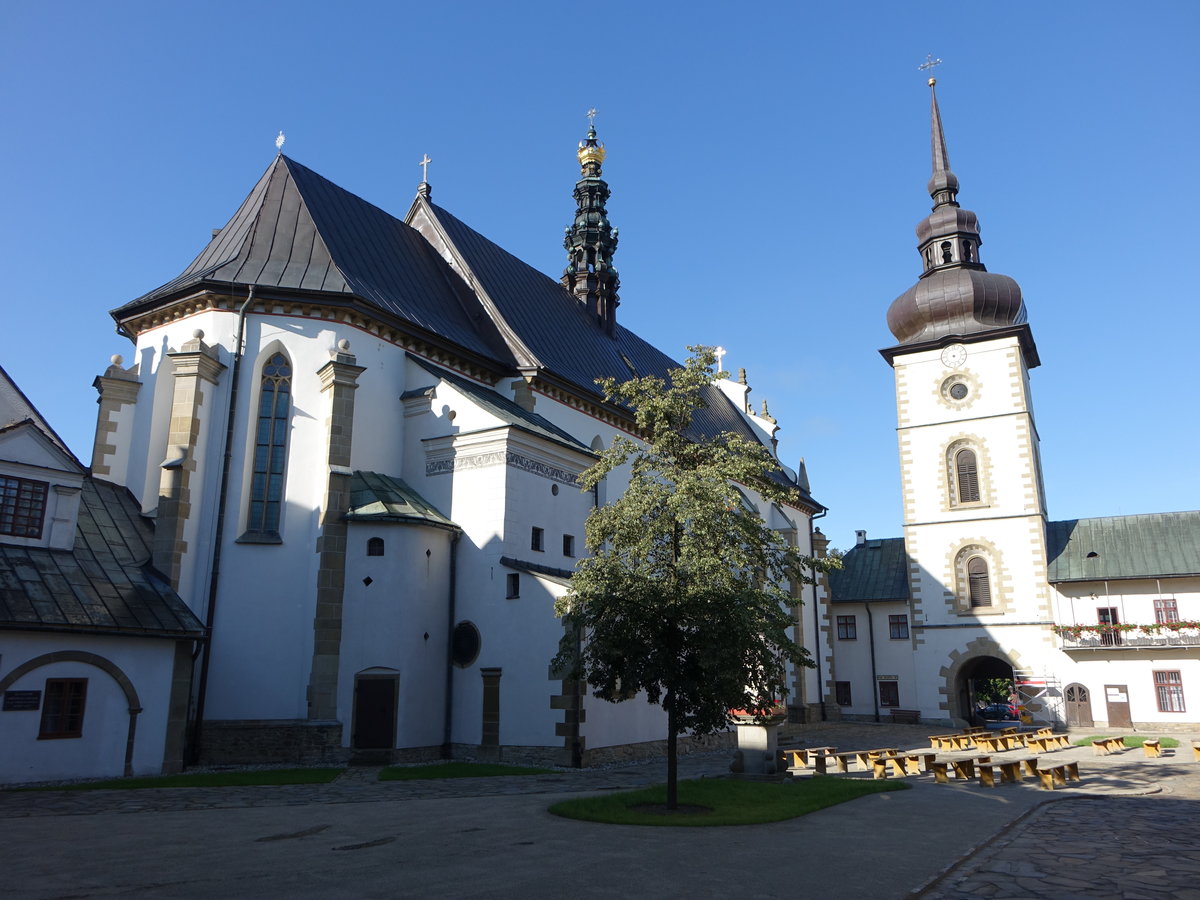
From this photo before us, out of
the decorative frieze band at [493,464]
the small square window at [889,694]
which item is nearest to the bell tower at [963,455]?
the small square window at [889,694]

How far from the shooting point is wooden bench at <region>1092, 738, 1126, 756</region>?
2328 centimetres

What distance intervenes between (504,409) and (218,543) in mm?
A: 8044

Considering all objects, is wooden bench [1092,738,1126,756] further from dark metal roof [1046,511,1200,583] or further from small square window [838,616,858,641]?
small square window [838,616,858,641]

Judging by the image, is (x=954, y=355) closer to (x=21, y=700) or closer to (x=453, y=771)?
(x=453, y=771)

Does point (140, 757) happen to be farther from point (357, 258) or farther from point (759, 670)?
point (357, 258)

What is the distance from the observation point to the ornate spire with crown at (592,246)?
37844 mm

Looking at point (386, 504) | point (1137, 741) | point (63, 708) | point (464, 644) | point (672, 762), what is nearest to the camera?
point (672, 762)

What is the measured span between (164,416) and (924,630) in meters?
30.6

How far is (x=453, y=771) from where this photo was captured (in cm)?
1894

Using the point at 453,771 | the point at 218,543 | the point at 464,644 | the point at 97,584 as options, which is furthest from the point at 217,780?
the point at 464,644

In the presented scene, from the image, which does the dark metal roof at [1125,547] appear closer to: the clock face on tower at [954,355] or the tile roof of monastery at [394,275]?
the clock face on tower at [954,355]

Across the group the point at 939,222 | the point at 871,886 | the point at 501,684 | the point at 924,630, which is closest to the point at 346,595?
the point at 501,684

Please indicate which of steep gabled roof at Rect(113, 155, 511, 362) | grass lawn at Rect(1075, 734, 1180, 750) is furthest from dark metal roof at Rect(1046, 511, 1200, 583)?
steep gabled roof at Rect(113, 155, 511, 362)

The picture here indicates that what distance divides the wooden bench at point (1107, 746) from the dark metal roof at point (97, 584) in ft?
72.6
